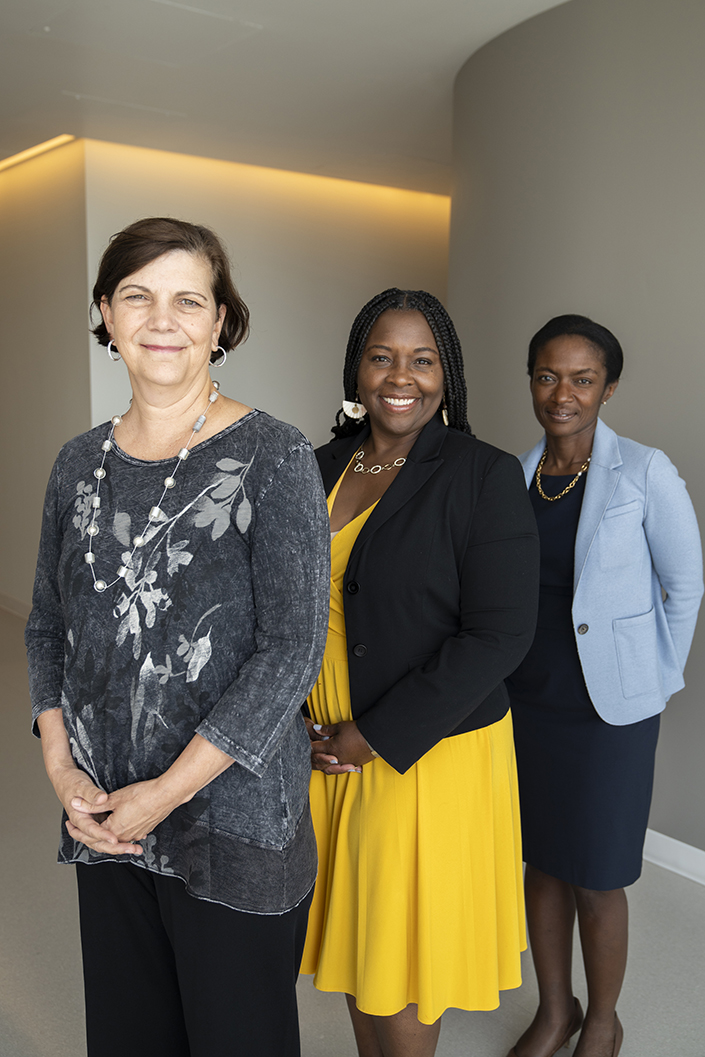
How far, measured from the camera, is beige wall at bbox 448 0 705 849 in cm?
308

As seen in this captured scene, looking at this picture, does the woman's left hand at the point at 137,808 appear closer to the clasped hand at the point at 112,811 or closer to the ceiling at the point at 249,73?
the clasped hand at the point at 112,811

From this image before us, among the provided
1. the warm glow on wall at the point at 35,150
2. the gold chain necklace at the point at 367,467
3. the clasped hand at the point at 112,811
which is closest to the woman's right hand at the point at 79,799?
the clasped hand at the point at 112,811

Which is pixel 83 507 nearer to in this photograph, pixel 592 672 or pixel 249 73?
pixel 592 672

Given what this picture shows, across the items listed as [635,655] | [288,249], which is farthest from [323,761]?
[288,249]

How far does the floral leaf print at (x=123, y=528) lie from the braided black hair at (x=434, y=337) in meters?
0.73

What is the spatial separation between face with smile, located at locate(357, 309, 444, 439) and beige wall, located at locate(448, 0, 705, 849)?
5.41 ft

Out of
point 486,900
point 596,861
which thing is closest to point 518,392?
point 596,861

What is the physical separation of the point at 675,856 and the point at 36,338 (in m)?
5.51

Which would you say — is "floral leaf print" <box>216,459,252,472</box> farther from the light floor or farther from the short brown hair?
the light floor

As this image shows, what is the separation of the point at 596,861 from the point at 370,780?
729mm

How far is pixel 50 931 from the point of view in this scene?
2.79 meters

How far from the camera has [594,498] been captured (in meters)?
2.15

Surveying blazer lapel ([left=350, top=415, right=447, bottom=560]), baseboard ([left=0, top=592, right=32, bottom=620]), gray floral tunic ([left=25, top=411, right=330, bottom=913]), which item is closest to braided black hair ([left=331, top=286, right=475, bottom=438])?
blazer lapel ([left=350, top=415, right=447, bottom=560])

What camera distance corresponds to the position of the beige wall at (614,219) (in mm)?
3082
